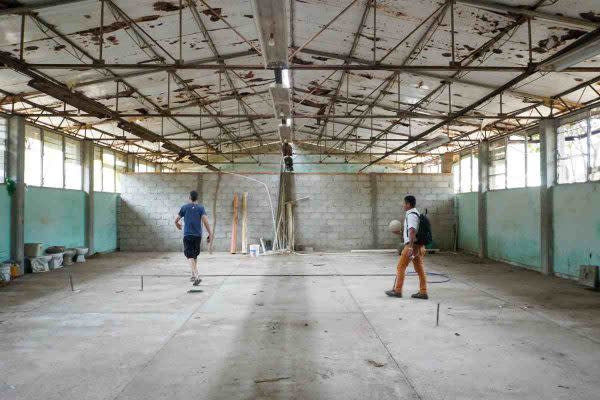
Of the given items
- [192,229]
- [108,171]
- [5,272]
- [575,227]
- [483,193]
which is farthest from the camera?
[108,171]

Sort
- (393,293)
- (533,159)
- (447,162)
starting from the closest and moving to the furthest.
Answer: (393,293)
(533,159)
(447,162)

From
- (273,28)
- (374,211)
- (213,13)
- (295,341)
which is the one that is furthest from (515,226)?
(273,28)

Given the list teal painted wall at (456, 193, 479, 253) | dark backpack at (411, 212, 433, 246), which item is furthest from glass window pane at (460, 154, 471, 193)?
dark backpack at (411, 212, 433, 246)

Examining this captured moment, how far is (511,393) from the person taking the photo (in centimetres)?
266

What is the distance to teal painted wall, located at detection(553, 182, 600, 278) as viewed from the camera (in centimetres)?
687

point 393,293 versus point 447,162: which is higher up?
point 447,162

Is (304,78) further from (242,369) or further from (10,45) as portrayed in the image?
(242,369)

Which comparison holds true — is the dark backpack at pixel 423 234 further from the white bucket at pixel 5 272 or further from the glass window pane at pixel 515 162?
the white bucket at pixel 5 272

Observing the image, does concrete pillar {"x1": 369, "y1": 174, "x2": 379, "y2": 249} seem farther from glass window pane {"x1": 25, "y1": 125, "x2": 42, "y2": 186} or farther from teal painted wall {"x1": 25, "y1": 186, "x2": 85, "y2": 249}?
Answer: glass window pane {"x1": 25, "y1": 125, "x2": 42, "y2": 186}

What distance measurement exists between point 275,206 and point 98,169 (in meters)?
5.50

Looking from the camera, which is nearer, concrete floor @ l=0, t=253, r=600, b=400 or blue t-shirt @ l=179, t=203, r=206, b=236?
concrete floor @ l=0, t=253, r=600, b=400

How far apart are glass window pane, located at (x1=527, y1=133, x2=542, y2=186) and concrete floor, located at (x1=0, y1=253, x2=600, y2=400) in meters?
2.77

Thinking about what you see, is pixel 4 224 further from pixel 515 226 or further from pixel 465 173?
pixel 465 173

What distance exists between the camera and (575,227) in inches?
290
